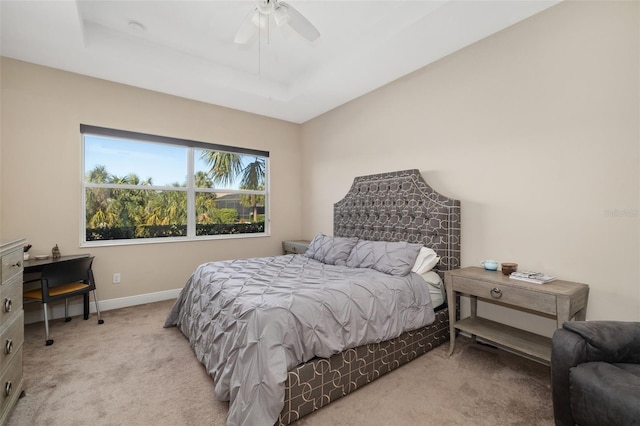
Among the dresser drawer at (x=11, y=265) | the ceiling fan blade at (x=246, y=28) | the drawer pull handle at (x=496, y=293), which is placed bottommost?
the drawer pull handle at (x=496, y=293)

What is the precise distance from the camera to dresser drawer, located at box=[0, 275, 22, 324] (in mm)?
1589

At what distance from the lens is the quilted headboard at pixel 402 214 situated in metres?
2.74

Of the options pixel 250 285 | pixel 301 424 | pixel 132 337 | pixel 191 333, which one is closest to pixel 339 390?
pixel 301 424

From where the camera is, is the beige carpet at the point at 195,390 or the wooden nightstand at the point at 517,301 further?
the wooden nightstand at the point at 517,301

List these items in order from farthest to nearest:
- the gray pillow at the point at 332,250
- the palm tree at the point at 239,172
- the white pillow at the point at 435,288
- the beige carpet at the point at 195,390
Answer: the palm tree at the point at 239,172
the gray pillow at the point at 332,250
the white pillow at the point at 435,288
the beige carpet at the point at 195,390

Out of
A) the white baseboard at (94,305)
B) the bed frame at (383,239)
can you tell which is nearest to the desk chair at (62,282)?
the white baseboard at (94,305)

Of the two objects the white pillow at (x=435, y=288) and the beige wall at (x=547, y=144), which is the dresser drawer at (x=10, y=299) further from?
the beige wall at (x=547, y=144)

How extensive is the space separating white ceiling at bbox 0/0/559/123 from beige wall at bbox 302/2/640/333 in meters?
0.30

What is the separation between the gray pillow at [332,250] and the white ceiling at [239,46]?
193 centimetres

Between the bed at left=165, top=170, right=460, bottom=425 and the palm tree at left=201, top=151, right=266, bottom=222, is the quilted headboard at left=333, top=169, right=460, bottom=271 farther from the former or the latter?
the palm tree at left=201, top=151, right=266, bottom=222

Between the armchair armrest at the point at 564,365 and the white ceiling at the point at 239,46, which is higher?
the white ceiling at the point at 239,46

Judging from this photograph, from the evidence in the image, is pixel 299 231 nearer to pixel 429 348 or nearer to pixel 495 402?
pixel 429 348

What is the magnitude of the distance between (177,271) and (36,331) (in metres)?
1.46

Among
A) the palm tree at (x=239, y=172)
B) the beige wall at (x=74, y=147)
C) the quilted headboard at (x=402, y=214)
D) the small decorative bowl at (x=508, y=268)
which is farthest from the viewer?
the palm tree at (x=239, y=172)
